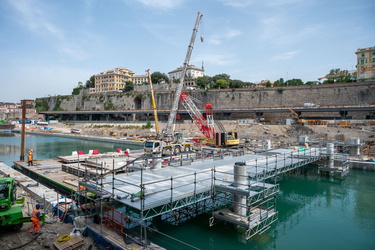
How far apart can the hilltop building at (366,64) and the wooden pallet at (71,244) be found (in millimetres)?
70546

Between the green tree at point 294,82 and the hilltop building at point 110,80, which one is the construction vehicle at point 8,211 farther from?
the hilltop building at point 110,80

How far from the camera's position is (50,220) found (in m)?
11.0

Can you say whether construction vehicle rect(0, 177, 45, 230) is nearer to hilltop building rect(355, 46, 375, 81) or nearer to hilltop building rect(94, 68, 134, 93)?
hilltop building rect(355, 46, 375, 81)

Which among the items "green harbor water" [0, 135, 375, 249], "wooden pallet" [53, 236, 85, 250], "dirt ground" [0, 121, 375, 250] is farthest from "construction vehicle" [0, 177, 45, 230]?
"green harbor water" [0, 135, 375, 249]

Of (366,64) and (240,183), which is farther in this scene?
(366,64)

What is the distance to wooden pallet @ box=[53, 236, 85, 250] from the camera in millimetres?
8666

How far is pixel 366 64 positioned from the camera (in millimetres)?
64125

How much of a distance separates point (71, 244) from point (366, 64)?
7443 centimetres

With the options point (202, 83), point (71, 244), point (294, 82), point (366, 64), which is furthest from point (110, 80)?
point (71, 244)

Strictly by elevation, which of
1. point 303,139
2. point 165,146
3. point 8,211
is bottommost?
point 8,211

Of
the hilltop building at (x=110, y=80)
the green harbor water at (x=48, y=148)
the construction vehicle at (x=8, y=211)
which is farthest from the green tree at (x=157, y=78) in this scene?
the construction vehicle at (x=8, y=211)

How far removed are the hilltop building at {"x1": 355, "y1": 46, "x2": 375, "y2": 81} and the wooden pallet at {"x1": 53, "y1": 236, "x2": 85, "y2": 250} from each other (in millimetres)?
70546

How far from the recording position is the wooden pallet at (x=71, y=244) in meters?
8.67

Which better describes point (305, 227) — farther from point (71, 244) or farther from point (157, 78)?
point (157, 78)
